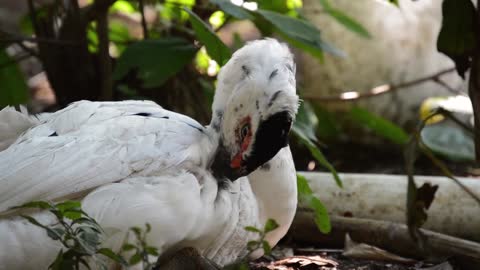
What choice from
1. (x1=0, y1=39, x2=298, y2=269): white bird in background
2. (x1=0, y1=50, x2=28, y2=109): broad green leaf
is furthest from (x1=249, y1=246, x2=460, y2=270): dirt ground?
(x1=0, y1=50, x2=28, y2=109): broad green leaf

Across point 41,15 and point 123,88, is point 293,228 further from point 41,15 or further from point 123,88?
point 41,15

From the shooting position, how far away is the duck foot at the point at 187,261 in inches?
73.7

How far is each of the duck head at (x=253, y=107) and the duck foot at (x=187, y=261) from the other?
0.18m

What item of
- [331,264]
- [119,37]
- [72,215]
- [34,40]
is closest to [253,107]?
[72,215]

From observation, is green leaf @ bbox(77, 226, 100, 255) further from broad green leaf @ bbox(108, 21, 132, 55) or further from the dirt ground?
broad green leaf @ bbox(108, 21, 132, 55)

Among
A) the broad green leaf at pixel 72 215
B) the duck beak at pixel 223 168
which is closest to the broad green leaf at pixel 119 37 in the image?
the duck beak at pixel 223 168

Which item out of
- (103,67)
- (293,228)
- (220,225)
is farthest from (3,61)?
(220,225)

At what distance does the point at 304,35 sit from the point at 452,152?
1521 millimetres

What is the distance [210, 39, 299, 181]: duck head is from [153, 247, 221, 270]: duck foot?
0.18 meters

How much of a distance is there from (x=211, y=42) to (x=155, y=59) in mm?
494

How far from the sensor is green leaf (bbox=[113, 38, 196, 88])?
8.91 feet

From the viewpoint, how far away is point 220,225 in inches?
75.4

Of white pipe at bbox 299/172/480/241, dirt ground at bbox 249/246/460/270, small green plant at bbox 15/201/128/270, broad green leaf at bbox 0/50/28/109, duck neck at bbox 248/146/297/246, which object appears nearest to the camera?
small green plant at bbox 15/201/128/270

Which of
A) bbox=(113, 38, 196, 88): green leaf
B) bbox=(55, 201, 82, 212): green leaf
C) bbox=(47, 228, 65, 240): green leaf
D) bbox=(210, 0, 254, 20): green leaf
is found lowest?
bbox=(113, 38, 196, 88): green leaf
